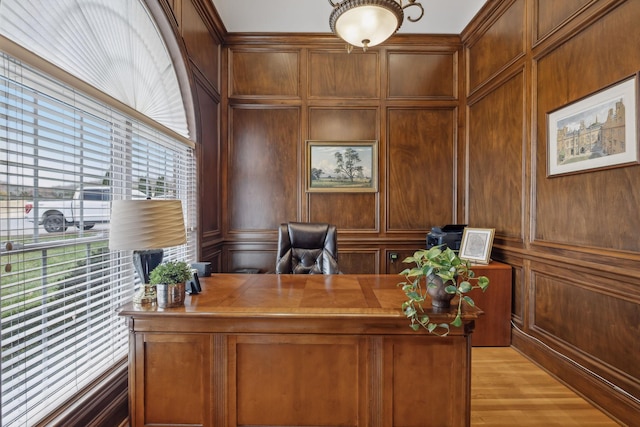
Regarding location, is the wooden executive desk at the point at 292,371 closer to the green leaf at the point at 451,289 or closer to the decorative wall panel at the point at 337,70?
the green leaf at the point at 451,289

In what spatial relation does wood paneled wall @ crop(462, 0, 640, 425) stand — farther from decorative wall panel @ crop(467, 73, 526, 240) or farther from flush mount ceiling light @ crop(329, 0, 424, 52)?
flush mount ceiling light @ crop(329, 0, 424, 52)

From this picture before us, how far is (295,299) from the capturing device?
1.60 metres

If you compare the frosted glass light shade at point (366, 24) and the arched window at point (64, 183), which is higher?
the frosted glass light shade at point (366, 24)

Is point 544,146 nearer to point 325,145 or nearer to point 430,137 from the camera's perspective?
point 430,137

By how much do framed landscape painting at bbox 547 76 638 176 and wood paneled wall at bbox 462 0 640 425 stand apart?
0.06 metres

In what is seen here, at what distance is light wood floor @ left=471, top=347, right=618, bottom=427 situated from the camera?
183 cm

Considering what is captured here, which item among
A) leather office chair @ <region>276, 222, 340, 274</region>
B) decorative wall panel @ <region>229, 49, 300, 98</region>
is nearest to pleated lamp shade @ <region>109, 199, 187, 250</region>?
leather office chair @ <region>276, 222, 340, 274</region>

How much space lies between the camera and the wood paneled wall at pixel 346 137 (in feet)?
11.7

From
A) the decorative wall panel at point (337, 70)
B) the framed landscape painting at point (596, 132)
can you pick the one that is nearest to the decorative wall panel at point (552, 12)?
the framed landscape painting at point (596, 132)

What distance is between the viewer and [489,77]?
308 centimetres

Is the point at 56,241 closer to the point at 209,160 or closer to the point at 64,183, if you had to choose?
the point at 64,183

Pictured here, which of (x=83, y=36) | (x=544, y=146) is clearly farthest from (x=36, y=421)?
(x=544, y=146)

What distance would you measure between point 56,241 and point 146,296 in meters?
0.43

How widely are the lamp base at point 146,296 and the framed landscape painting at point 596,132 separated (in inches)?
103
